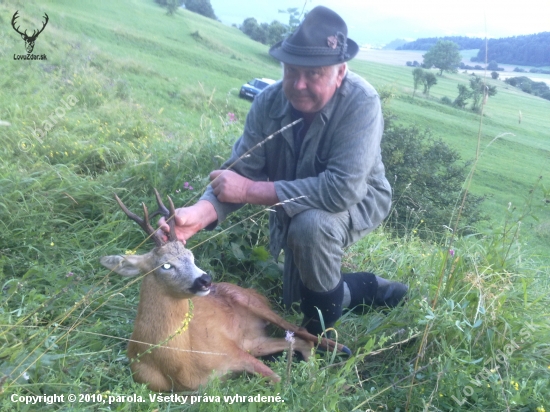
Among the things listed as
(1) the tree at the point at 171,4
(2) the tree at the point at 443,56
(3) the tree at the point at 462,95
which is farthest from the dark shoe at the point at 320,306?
(1) the tree at the point at 171,4

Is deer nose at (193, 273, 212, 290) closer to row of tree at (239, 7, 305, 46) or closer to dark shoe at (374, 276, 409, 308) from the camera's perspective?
dark shoe at (374, 276, 409, 308)

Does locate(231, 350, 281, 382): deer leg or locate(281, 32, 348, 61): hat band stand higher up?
locate(281, 32, 348, 61): hat band

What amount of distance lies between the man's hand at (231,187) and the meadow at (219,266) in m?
0.17

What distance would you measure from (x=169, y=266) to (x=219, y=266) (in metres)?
1.18

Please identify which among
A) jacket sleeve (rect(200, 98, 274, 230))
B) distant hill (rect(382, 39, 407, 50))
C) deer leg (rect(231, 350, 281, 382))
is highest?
distant hill (rect(382, 39, 407, 50))

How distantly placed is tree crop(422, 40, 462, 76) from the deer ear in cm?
484

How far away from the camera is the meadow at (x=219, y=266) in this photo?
2.34 metres

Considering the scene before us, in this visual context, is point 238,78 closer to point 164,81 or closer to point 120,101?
point 164,81

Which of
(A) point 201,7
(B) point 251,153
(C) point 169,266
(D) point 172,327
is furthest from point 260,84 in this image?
(A) point 201,7

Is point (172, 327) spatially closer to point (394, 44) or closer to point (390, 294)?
point (390, 294)

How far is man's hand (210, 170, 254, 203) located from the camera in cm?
287

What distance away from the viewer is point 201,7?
12172mm

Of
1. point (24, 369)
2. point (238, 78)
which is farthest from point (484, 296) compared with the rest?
point (238, 78)

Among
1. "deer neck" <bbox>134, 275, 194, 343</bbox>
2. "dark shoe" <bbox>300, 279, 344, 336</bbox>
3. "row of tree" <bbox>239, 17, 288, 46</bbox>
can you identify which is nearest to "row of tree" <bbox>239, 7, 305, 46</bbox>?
"row of tree" <bbox>239, 17, 288, 46</bbox>
